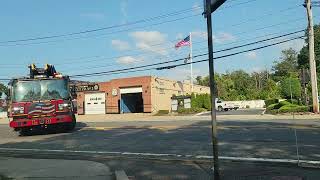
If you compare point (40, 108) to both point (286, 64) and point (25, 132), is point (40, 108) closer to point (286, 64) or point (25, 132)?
point (25, 132)

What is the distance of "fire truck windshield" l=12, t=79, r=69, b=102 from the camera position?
2219 centimetres

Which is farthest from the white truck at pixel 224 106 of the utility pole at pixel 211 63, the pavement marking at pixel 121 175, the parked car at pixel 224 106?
the utility pole at pixel 211 63

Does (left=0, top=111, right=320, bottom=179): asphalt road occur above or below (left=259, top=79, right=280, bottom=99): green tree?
below

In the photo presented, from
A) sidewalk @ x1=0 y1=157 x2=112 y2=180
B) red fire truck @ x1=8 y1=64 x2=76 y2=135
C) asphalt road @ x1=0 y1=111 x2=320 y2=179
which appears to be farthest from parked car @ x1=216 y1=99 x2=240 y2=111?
sidewalk @ x1=0 y1=157 x2=112 y2=180

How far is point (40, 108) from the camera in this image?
22.3m

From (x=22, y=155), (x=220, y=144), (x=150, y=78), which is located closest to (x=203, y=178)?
(x=220, y=144)

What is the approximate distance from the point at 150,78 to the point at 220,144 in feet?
142

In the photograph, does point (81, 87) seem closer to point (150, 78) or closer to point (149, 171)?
point (149, 171)

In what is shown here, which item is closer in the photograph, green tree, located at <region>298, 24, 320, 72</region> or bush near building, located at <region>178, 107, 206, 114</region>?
bush near building, located at <region>178, 107, 206, 114</region>

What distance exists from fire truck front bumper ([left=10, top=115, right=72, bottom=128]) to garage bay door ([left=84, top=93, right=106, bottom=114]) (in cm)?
3986

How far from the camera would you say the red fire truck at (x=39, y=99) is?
872 inches

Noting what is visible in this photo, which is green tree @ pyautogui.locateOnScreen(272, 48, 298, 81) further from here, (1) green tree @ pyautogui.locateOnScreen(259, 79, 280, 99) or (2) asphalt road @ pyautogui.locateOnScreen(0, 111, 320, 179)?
(2) asphalt road @ pyautogui.locateOnScreen(0, 111, 320, 179)

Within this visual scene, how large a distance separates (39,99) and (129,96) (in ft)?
134

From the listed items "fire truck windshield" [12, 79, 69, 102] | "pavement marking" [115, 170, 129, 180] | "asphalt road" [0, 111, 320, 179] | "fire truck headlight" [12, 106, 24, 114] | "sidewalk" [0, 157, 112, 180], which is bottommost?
"sidewalk" [0, 157, 112, 180]
